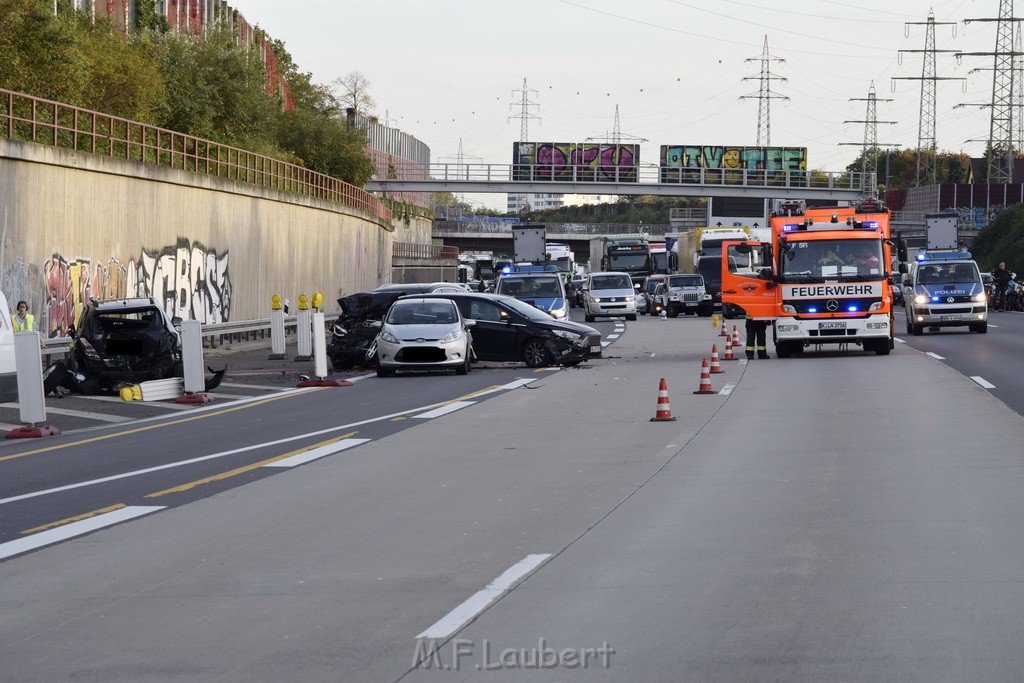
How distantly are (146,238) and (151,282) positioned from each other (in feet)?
3.24

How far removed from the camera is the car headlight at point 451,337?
84.9ft

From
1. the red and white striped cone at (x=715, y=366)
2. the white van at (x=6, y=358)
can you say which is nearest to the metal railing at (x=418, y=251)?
the red and white striped cone at (x=715, y=366)

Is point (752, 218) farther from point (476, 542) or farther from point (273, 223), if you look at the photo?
point (476, 542)

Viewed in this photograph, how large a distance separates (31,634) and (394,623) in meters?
1.67

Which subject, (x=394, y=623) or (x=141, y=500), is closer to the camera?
(x=394, y=623)

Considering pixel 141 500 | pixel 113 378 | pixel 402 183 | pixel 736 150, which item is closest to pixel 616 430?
Answer: pixel 141 500

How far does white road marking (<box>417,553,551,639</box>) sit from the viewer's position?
6816mm

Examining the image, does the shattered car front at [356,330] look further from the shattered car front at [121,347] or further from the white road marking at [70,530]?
the white road marking at [70,530]

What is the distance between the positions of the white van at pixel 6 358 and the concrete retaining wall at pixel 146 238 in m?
7.93

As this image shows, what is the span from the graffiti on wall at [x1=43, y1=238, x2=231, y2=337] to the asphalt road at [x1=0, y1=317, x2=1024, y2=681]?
13899 mm

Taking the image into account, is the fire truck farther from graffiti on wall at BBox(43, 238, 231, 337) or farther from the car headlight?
graffiti on wall at BBox(43, 238, 231, 337)

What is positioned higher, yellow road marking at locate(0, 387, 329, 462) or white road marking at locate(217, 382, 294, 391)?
yellow road marking at locate(0, 387, 329, 462)

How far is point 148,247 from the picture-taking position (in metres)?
33.9

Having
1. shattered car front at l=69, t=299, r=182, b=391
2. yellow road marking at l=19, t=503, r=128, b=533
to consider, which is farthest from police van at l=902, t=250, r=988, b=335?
yellow road marking at l=19, t=503, r=128, b=533
